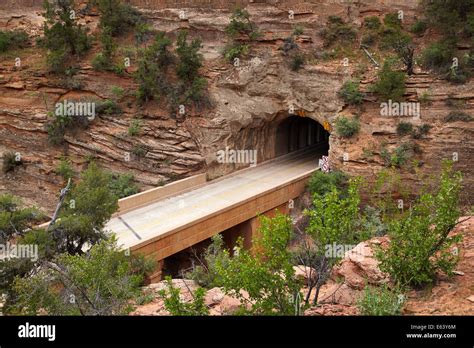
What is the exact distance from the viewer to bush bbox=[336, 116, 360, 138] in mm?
23500

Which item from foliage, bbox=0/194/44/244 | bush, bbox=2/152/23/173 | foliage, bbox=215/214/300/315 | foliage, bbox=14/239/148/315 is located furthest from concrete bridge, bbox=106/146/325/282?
foliage, bbox=215/214/300/315

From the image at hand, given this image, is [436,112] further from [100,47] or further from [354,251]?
[100,47]

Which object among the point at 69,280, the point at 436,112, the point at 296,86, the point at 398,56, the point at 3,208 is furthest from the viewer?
the point at 296,86

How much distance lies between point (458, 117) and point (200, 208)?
12.6m

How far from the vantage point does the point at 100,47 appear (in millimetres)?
27047

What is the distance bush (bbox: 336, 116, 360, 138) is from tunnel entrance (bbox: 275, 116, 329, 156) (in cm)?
569

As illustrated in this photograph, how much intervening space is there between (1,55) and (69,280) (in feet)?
69.2

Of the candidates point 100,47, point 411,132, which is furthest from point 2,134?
point 411,132

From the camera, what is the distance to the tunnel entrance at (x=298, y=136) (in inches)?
1159

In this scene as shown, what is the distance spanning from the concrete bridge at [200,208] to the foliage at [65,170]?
12.1 ft

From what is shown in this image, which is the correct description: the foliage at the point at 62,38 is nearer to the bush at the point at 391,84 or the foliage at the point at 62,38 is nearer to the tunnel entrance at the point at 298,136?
the tunnel entrance at the point at 298,136

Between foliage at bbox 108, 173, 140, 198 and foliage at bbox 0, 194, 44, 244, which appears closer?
foliage at bbox 0, 194, 44, 244

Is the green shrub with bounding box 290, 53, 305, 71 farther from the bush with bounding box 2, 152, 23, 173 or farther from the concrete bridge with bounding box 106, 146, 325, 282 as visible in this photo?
the bush with bounding box 2, 152, 23, 173

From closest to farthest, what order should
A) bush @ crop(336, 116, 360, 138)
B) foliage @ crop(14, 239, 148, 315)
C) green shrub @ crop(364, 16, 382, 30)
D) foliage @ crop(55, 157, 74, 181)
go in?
foliage @ crop(14, 239, 148, 315) < foliage @ crop(55, 157, 74, 181) < bush @ crop(336, 116, 360, 138) < green shrub @ crop(364, 16, 382, 30)
